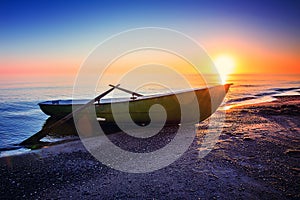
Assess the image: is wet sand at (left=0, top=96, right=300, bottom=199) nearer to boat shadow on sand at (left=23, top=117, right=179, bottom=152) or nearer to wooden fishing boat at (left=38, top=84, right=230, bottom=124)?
Answer: boat shadow on sand at (left=23, top=117, right=179, bottom=152)

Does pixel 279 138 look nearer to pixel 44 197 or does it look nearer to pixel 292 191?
pixel 292 191

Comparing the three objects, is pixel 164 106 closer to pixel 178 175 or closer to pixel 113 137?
pixel 113 137

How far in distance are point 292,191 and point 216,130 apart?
215 inches

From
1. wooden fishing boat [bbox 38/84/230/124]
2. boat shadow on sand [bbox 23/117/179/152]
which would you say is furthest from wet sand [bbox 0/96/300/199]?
wooden fishing boat [bbox 38/84/230/124]

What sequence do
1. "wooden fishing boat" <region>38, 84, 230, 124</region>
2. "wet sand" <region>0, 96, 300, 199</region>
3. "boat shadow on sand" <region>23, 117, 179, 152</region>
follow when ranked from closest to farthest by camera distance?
"wet sand" <region>0, 96, 300, 199</region> → "boat shadow on sand" <region>23, 117, 179, 152</region> → "wooden fishing boat" <region>38, 84, 230, 124</region>

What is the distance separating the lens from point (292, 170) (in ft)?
17.8

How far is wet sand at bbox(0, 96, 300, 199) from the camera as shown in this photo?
4598mm

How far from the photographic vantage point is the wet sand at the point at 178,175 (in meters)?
4.60

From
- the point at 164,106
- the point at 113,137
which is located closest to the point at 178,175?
the point at 113,137

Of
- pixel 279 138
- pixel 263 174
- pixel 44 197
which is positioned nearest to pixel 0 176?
pixel 44 197

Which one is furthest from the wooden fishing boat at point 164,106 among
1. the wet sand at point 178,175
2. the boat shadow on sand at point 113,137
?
the wet sand at point 178,175

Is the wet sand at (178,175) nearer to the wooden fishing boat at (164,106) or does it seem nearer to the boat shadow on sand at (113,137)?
the boat shadow on sand at (113,137)

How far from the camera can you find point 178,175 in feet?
17.6

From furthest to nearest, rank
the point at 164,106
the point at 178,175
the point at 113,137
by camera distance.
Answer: the point at 164,106
the point at 113,137
the point at 178,175
